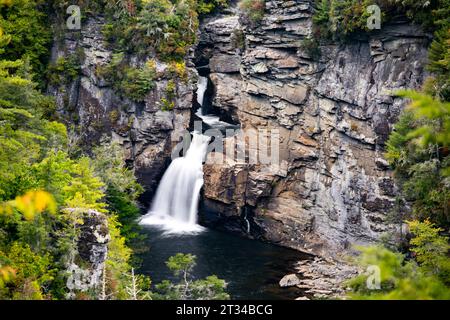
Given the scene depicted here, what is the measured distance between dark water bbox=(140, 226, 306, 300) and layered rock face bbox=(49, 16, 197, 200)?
6.27m

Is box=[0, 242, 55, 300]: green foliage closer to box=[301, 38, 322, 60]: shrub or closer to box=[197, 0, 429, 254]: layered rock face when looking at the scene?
box=[197, 0, 429, 254]: layered rock face

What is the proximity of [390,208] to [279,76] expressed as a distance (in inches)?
490

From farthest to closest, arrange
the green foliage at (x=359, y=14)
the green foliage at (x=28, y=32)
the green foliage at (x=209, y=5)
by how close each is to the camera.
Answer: the green foliage at (x=209, y=5), the green foliage at (x=28, y=32), the green foliage at (x=359, y=14)

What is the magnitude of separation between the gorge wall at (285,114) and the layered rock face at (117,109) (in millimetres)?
81

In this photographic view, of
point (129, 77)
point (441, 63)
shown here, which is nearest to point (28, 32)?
A: point (129, 77)

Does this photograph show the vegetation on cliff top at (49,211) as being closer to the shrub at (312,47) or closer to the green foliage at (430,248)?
the green foliage at (430,248)

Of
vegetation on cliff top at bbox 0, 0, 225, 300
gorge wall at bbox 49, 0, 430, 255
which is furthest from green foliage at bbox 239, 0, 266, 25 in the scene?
vegetation on cliff top at bbox 0, 0, 225, 300

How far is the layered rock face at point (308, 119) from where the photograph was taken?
36188 mm

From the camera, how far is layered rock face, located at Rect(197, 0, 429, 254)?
119 ft

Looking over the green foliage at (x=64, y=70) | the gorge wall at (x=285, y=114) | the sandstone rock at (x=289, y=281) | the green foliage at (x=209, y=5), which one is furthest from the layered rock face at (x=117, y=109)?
the sandstone rock at (x=289, y=281)

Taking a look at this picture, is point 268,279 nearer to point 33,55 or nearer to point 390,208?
point 390,208

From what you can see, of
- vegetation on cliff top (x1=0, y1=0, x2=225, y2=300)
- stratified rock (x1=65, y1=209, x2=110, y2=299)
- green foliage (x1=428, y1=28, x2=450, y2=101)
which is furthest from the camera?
green foliage (x1=428, y1=28, x2=450, y2=101)

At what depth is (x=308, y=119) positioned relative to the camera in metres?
40.8

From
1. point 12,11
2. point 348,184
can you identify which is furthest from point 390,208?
point 12,11
